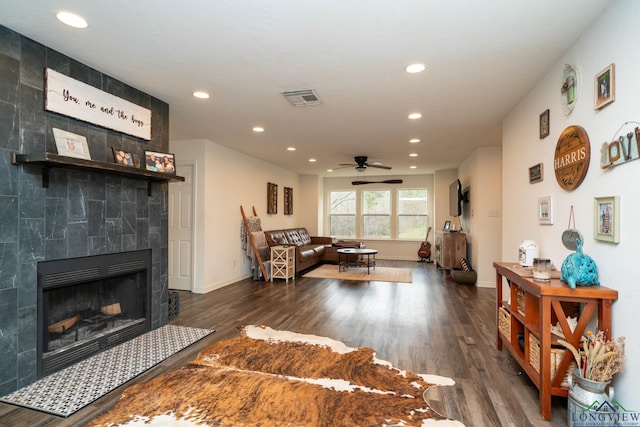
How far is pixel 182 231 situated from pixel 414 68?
4365 mm

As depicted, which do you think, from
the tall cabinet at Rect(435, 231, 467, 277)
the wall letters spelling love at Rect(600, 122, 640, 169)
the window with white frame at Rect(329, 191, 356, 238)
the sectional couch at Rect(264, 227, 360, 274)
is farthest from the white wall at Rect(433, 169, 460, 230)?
the wall letters spelling love at Rect(600, 122, 640, 169)

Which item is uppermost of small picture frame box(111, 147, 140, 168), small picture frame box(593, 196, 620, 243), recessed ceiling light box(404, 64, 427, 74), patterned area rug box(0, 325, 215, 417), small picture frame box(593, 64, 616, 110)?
recessed ceiling light box(404, 64, 427, 74)

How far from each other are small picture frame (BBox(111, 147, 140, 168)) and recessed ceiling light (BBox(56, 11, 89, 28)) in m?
1.03

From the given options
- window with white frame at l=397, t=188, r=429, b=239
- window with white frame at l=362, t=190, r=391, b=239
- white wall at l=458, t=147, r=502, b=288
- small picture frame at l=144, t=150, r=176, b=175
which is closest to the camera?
small picture frame at l=144, t=150, r=176, b=175

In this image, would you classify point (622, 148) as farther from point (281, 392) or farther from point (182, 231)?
point (182, 231)

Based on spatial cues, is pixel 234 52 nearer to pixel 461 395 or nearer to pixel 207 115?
pixel 207 115

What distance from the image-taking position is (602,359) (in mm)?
1729

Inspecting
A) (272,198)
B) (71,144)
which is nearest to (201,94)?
(71,144)

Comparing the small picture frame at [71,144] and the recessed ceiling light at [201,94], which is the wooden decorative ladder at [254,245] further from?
the small picture frame at [71,144]

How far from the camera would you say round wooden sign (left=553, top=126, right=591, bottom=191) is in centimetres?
218

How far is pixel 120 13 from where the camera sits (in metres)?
2.05

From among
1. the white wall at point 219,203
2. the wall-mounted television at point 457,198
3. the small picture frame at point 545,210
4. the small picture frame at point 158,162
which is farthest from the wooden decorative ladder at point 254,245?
the small picture frame at point 545,210

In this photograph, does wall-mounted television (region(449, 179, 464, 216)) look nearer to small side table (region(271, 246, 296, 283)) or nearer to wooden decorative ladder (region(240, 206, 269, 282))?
small side table (region(271, 246, 296, 283))

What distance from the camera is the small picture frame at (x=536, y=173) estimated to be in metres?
2.89
